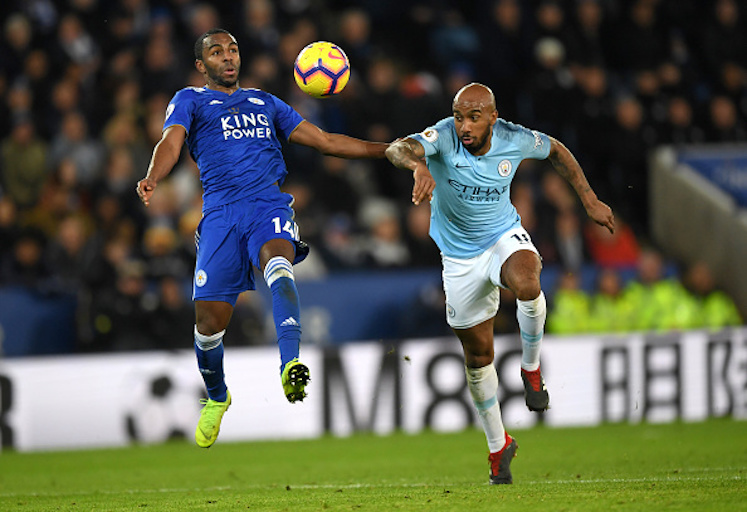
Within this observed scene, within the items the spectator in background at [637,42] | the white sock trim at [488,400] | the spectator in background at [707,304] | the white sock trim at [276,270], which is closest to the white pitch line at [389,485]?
the white sock trim at [488,400]

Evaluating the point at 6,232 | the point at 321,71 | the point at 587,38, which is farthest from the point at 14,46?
the point at 321,71

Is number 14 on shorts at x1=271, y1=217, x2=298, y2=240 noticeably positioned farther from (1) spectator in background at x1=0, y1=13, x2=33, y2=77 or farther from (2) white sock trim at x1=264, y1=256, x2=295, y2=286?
(1) spectator in background at x1=0, y1=13, x2=33, y2=77

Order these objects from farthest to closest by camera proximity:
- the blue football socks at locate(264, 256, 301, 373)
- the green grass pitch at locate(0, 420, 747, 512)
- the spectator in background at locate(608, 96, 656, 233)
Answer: the spectator in background at locate(608, 96, 656, 233), the blue football socks at locate(264, 256, 301, 373), the green grass pitch at locate(0, 420, 747, 512)

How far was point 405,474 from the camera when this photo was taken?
376 inches

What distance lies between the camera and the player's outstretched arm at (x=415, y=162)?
22.6 feet

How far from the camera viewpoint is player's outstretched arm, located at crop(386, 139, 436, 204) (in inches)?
271

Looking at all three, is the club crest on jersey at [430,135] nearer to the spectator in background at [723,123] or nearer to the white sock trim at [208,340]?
the white sock trim at [208,340]

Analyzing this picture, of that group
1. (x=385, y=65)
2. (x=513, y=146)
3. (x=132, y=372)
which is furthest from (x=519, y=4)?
(x=513, y=146)

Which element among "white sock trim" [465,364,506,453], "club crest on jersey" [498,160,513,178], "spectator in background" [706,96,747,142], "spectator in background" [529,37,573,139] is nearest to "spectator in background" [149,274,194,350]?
"spectator in background" [529,37,573,139]

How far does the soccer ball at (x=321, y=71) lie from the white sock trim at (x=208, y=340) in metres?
1.69

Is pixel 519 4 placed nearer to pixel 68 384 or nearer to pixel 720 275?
pixel 720 275

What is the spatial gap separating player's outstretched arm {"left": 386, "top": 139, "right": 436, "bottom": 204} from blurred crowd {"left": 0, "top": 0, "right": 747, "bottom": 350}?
6.27 meters

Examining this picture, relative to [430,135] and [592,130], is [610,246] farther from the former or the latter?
[430,135]

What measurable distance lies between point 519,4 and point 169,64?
494 centimetres
